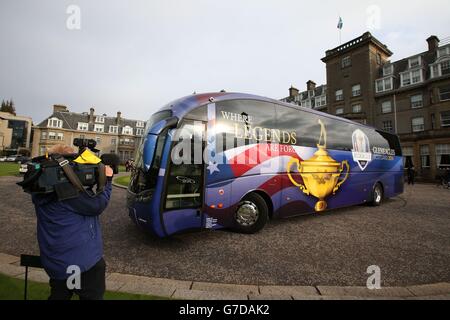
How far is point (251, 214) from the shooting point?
5.57 m

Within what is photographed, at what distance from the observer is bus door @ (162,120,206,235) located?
4.41 meters

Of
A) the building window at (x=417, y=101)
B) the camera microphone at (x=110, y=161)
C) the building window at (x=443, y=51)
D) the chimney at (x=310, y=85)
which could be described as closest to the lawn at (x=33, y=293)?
the camera microphone at (x=110, y=161)

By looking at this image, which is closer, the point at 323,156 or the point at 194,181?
the point at 194,181

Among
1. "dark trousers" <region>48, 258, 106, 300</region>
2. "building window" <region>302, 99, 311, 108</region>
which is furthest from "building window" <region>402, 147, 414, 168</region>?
"dark trousers" <region>48, 258, 106, 300</region>

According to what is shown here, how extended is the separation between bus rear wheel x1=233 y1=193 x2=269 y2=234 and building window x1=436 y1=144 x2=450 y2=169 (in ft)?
99.4

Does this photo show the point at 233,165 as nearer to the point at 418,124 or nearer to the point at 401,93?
the point at 418,124

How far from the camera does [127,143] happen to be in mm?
56031

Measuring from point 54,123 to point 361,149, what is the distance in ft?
196

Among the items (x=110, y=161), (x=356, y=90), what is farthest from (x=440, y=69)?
(x=110, y=161)

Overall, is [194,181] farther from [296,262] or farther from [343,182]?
[343,182]

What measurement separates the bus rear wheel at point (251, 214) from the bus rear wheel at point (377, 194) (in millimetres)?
6833

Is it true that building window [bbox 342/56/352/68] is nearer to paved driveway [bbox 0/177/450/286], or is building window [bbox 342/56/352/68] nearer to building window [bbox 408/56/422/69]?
building window [bbox 408/56/422/69]
